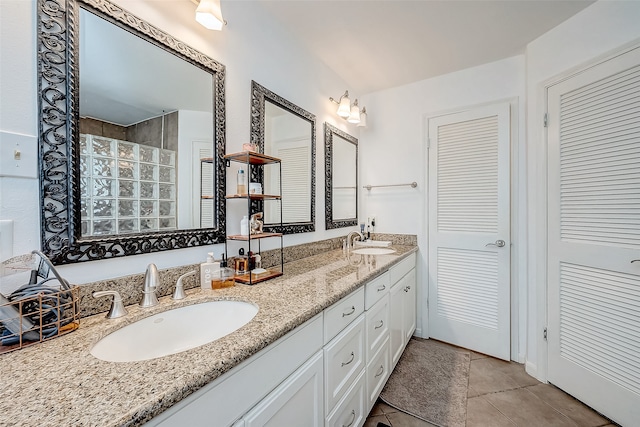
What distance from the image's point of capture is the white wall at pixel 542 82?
1554mm

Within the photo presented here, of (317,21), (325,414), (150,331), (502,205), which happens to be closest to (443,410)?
(325,414)

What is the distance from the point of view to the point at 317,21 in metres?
1.70

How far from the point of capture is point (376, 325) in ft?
5.05

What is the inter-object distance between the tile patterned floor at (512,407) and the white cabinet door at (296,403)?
78cm

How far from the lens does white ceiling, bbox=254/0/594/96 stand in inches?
62.3

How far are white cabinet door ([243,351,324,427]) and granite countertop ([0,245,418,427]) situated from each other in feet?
0.61

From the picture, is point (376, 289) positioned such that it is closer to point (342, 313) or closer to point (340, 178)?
point (342, 313)

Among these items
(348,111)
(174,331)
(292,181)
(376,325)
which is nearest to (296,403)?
(174,331)

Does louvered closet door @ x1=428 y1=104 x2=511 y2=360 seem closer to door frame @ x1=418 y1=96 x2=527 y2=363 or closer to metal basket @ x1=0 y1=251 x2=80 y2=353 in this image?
door frame @ x1=418 y1=96 x2=527 y2=363

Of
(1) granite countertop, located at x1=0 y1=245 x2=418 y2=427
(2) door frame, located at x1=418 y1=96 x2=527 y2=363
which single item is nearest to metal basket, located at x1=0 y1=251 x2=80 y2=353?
(1) granite countertop, located at x1=0 y1=245 x2=418 y2=427

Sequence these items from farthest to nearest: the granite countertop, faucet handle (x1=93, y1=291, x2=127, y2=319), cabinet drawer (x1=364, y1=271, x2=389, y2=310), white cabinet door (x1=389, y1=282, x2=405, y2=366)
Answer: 1. white cabinet door (x1=389, y1=282, x2=405, y2=366)
2. cabinet drawer (x1=364, y1=271, x2=389, y2=310)
3. faucet handle (x1=93, y1=291, x2=127, y2=319)
4. the granite countertop

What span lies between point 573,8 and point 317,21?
1.60m

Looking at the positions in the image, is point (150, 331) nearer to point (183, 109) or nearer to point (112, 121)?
point (112, 121)

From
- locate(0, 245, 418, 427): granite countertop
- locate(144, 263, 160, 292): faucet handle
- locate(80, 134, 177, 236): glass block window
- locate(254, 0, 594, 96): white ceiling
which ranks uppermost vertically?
locate(254, 0, 594, 96): white ceiling
